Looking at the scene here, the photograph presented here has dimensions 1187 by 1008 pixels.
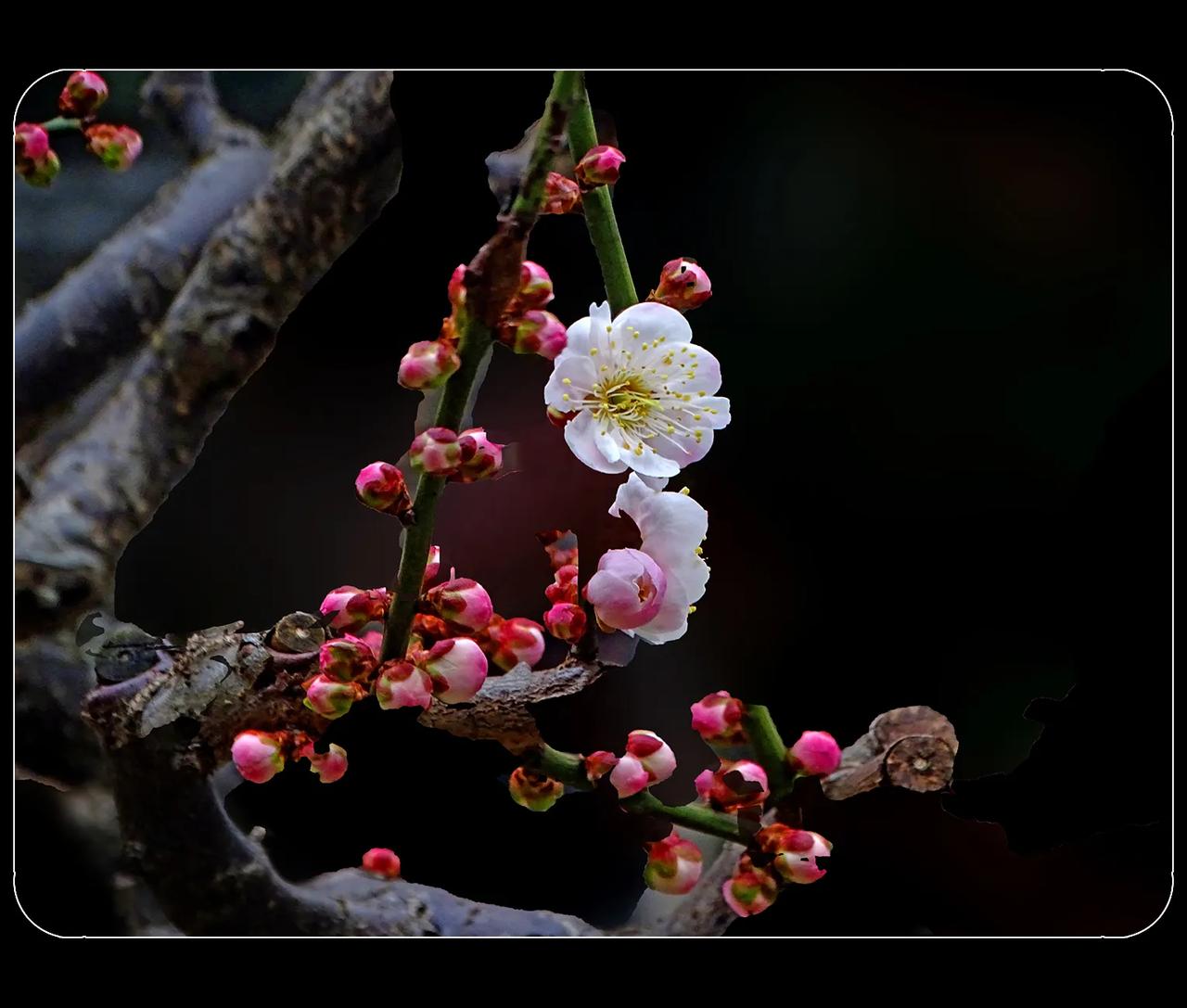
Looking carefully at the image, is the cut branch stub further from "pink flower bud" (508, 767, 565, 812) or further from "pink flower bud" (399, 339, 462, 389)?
"pink flower bud" (399, 339, 462, 389)

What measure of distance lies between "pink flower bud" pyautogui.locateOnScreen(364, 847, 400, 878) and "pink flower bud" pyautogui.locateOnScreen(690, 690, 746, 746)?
1.26 ft

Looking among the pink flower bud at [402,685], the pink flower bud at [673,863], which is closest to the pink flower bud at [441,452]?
the pink flower bud at [402,685]

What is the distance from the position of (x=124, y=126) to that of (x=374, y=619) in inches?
25.4

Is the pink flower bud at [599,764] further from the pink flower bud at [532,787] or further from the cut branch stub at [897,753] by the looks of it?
the cut branch stub at [897,753]

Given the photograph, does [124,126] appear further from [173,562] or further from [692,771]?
[692,771]

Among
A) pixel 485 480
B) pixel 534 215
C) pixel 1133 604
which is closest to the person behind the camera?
pixel 534 215

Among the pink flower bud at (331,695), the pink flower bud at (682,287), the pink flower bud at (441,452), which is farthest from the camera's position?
the pink flower bud at (682,287)

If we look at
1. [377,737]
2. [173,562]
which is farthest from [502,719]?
[173,562]

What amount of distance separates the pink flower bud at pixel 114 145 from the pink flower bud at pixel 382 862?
843 millimetres

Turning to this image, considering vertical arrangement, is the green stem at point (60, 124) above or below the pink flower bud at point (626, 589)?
above

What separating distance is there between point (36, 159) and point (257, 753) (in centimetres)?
73

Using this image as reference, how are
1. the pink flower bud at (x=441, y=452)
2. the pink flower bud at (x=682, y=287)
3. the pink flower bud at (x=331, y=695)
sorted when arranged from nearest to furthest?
the pink flower bud at (x=441, y=452) < the pink flower bud at (x=331, y=695) < the pink flower bud at (x=682, y=287)

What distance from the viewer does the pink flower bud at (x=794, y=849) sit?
4.58 feet

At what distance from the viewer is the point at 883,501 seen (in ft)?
4.57
